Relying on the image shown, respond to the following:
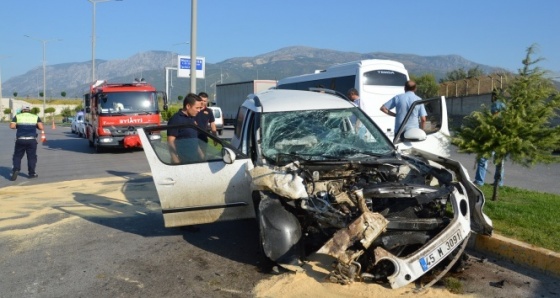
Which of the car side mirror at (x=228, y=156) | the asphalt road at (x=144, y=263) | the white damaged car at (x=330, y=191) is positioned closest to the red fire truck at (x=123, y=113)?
the asphalt road at (x=144, y=263)

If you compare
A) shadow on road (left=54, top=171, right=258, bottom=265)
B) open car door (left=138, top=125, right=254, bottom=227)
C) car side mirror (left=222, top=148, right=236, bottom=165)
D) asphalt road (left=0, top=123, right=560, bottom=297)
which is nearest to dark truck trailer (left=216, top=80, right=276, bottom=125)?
shadow on road (left=54, top=171, right=258, bottom=265)

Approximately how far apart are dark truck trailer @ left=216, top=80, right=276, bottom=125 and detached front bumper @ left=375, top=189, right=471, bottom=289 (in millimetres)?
29133

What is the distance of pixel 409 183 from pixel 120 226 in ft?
14.6

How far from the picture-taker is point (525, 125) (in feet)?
22.4

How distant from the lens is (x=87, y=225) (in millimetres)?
7598

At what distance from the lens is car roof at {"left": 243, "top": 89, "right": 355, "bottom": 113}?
650 cm

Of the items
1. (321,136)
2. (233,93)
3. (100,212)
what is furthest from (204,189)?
(233,93)

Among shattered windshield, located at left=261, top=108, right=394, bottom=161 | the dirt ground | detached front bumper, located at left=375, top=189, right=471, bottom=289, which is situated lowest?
the dirt ground

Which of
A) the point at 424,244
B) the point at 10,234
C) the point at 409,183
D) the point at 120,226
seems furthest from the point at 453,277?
the point at 10,234

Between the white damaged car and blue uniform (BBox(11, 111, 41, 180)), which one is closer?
the white damaged car

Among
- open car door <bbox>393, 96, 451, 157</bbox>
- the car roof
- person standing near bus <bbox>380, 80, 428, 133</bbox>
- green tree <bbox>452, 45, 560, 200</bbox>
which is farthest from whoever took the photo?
person standing near bus <bbox>380, 80, 428, 133</bbox>

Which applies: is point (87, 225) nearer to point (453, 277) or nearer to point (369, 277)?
point (369, 277)

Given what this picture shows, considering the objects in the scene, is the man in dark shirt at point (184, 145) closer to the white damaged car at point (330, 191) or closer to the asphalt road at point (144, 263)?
the white damaged car at point (330, 191)

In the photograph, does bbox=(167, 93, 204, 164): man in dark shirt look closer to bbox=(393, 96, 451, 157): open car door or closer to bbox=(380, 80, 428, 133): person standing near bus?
bbox=(393, 96, 451, 157): open car door
